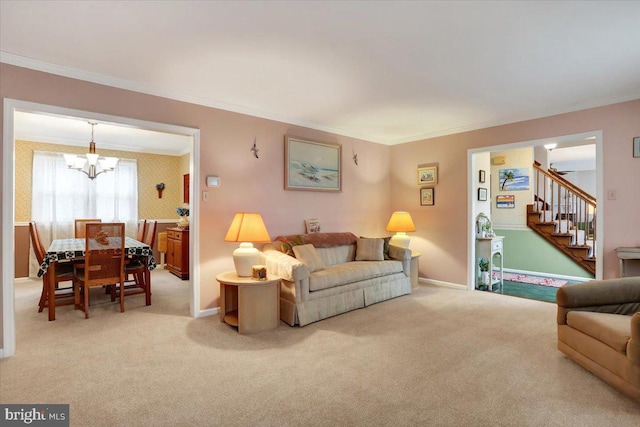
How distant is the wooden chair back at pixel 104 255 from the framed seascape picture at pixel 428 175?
432 centimetres

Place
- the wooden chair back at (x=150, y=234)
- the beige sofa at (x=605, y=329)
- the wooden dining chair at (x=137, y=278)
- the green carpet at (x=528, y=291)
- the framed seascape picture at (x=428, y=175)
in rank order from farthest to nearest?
the framed seascape picture at (x=428, y=175)
the wooden chair back at (x=150, y=234)
the green carpet at (x=528, y=291)
the wooden dining chair at (x=137, y=278)
the beige sofa at (x=605, y=329)

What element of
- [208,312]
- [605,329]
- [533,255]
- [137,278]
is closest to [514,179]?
[533,255]

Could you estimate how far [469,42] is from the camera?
2.46 meters

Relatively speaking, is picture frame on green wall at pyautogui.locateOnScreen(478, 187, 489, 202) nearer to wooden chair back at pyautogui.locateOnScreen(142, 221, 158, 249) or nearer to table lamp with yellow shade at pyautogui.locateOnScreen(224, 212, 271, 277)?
table lamp with yellow shade at pyautogui.locateOnScreen(224, 212, 271, 277)

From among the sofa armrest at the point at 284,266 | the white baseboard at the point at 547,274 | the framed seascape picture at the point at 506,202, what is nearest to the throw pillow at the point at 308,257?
the sofa armrest at the point at 284,266

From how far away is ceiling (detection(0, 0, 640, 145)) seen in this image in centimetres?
209

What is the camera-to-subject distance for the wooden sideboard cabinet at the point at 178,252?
569 centimetres

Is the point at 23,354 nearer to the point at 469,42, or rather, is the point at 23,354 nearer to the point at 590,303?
the point at 469,42

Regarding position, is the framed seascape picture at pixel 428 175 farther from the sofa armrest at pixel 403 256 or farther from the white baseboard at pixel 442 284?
the white baseboard at pixel 442 284

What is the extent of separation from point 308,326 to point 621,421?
2367mm

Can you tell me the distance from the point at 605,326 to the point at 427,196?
3.27 metres

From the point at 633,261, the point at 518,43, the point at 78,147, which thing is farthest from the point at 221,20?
the point at 78,147

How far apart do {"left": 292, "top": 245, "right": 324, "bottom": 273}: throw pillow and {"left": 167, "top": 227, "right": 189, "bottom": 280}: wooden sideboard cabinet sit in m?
2.75

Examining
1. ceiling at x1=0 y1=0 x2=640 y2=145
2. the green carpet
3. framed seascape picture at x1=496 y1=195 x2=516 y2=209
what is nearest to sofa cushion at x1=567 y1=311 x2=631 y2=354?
ceiling at x1=0 y1=0 x2=640 y2=145
